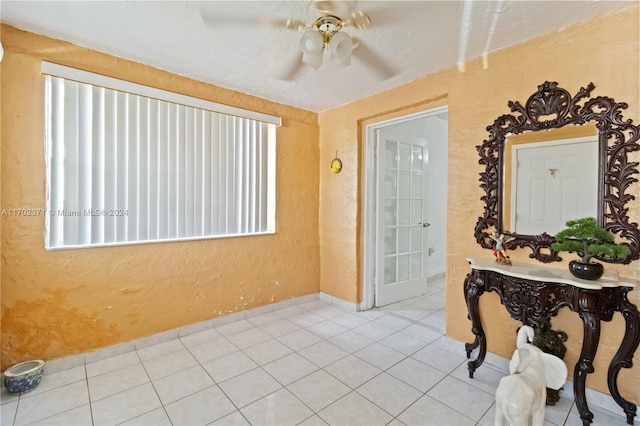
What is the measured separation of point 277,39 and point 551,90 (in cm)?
183

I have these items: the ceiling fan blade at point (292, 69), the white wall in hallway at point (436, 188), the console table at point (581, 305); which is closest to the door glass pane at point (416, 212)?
the white wall in hallway at point (436, 188)

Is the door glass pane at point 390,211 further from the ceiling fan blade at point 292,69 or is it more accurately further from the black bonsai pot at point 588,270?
the black bonsai pot at point 588,270

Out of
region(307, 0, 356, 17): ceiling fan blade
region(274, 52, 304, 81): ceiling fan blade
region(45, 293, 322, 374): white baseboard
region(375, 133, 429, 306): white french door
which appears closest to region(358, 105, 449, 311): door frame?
region(375, 133, 429, 306): white french door

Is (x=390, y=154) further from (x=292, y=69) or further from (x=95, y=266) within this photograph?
(x=95, y=266)

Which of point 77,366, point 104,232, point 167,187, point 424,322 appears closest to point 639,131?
point 424,322

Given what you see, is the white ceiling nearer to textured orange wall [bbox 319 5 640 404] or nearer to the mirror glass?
textured orange wall [bbox 319 5 640 404]

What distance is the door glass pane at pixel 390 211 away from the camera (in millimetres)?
3438

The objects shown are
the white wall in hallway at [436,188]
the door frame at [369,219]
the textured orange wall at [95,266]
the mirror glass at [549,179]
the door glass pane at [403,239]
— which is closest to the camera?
the mirror glass at [549,179]

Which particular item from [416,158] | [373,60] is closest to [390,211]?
[416,158]

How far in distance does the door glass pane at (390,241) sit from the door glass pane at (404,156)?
79 cm

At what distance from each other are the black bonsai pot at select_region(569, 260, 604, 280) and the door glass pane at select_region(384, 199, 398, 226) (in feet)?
6.37

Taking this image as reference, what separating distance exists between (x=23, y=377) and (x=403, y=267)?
11.2 ft

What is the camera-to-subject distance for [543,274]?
1706 mm

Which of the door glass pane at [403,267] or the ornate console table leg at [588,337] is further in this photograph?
the door glass pane at [403,267]
